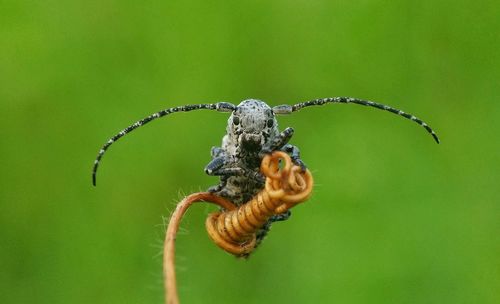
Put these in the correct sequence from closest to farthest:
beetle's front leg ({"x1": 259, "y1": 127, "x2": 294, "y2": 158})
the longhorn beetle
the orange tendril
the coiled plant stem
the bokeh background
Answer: the coiled plant stem
the orange tendril
beetle's front leg ({"x1": 259, "y1": 127, "x2": 294, "y2": 158})
the longhorn beetle
the bokeh background

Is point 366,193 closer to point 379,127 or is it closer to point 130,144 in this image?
point 379,127

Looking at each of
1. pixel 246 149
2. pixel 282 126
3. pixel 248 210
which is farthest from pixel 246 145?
pixel 282 126

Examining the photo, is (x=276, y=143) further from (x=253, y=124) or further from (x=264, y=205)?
(x=264, y=205)

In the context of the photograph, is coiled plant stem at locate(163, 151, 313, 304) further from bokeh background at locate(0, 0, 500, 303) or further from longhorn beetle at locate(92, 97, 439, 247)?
bokeh background at locate(0, 0, 500, 303)

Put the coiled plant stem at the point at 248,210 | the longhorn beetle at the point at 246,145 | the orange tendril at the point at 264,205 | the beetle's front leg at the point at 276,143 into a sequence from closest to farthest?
the coiled plant stem at the point at 248,210
the orange tendril at the point at 264,205
the beetle's front leg at the point at 276,143
the longhorn beetle at the point at 246,145

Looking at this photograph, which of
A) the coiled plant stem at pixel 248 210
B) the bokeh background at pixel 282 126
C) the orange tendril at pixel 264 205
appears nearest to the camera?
the coiled plant stem at pixel 248 210

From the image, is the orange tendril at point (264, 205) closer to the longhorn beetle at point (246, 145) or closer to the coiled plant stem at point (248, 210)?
the coiled plant stem at point (248, 210)

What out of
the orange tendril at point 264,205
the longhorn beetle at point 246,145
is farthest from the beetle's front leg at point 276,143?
the orange tendril at point 264,205

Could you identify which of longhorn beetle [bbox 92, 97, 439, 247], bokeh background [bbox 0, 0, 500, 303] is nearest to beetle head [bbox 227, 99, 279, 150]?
longhorn beetle [bbox 92, 97, 439, 247]
